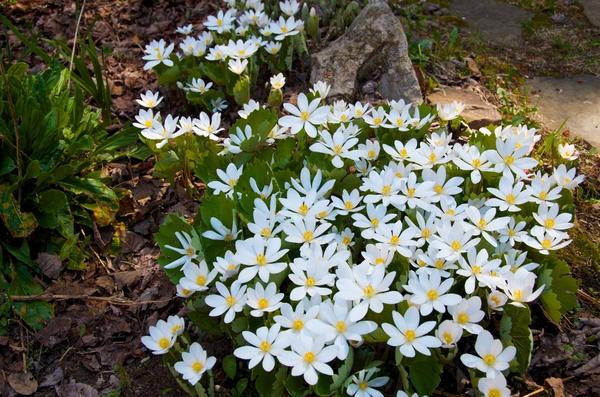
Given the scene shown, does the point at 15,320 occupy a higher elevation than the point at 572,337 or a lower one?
lower

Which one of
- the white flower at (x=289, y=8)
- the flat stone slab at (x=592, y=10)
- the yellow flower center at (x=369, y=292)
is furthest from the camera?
the flat stone slab at (x=592, y=10)

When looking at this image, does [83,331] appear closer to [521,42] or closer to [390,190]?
[390,190]

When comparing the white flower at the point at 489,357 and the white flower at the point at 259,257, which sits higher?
the white flower at the point at 259,257

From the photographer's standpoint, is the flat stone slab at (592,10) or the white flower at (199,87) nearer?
the white flower at (199,87)

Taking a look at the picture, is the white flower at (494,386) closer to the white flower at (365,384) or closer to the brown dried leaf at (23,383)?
the white flower at (365,384)

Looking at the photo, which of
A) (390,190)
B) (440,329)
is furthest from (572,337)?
(390,190)

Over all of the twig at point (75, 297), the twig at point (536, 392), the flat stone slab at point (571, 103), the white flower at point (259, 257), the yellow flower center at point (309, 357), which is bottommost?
the twig at point (75, 297)

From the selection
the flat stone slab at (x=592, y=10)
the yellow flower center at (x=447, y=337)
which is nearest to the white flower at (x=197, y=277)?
the yellow flower center at (x=447, y=337)

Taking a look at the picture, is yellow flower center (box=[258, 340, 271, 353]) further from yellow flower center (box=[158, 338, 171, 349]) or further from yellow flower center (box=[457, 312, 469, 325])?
yellow flower center (box=[457, 312, 469, 325])

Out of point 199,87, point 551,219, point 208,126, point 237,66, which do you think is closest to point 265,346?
point 551,219
